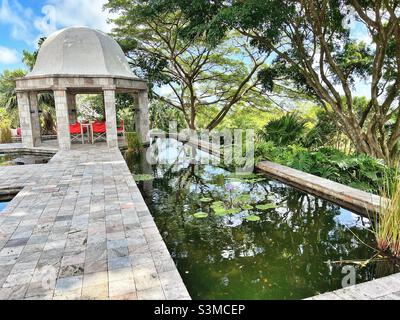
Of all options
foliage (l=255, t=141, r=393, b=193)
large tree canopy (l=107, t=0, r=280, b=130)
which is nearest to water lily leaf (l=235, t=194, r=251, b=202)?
foliage (l=255, t=141, r=393, b=193)

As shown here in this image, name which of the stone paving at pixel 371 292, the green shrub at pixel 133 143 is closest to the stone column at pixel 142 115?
the green shrub at pixel 133 143

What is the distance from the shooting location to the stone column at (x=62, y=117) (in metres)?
9.72

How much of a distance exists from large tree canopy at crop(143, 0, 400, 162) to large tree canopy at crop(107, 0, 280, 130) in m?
3.53

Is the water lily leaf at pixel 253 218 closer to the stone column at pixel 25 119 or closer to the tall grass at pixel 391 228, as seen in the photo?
the tall grass at pixel 391 228

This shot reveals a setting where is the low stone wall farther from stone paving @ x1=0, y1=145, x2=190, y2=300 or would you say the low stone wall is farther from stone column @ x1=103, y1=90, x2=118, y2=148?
stone column @ x1=103, y1=90, x2=118, y2=148

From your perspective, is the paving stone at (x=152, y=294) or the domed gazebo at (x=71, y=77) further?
the domed gazebo at (x=71, y=77)

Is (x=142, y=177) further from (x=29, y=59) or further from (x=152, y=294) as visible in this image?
(x=29, y=59)

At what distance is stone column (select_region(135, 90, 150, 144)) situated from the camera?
1212 centimetres

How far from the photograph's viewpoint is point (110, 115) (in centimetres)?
1022

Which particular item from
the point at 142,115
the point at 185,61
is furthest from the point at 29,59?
the point at 185,61

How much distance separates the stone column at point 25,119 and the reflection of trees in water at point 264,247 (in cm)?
Result: 769

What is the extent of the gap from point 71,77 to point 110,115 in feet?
5.59
